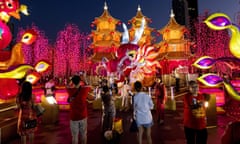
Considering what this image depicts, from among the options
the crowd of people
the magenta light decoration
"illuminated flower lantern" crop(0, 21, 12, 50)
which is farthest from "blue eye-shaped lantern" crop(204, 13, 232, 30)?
"illuminated flower lantern" crop(0, 21, 12, 50)

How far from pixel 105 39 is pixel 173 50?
10.5 metres

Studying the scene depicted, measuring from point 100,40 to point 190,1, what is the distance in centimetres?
9457

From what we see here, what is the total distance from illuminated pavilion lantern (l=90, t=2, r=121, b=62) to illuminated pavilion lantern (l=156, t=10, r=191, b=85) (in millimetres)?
7277

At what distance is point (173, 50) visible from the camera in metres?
35.7

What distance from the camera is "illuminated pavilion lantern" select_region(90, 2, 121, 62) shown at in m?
34.4

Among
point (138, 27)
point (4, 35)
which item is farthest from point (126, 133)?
point (138, 27)

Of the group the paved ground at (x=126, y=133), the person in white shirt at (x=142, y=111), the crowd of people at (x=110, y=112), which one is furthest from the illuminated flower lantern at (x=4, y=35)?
→ the person in white shirt at (x=142, y=111)

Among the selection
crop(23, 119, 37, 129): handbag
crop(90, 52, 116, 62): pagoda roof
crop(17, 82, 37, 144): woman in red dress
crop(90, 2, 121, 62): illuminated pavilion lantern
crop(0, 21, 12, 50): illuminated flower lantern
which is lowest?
crop(23, 119, 37, 129): handbag

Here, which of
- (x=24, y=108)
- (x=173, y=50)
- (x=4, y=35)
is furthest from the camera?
(x=173, y=50)

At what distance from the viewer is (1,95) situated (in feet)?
27.8

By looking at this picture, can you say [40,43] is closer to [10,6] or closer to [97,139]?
[10,6]

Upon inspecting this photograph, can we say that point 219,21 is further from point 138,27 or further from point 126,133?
point 138,27

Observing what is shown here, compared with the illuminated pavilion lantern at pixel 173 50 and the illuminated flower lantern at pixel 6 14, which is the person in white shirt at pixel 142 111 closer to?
the illuminated flower lantern at pixel 6 14

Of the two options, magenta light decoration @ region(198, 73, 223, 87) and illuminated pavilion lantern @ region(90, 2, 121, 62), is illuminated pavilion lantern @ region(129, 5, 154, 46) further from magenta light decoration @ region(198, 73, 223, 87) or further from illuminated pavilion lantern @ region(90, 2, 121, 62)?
magenta light decoration @ region(198, 73, 223, 87)
